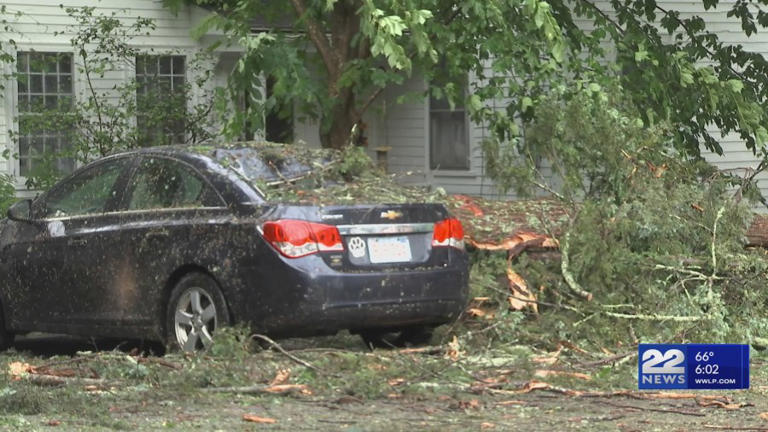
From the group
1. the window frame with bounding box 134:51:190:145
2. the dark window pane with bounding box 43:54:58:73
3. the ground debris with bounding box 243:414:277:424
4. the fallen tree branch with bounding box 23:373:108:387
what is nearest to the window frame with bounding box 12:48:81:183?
the dark window pane with bounding box 43:54:58:73

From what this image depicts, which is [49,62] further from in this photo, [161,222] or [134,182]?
[161,222]

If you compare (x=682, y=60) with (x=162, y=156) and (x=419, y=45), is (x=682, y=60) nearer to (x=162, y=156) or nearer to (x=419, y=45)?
(x=419, y=45)

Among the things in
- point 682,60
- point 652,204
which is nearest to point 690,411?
point 652,204

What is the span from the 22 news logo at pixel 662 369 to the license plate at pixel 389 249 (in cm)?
172

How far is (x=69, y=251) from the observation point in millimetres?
10719

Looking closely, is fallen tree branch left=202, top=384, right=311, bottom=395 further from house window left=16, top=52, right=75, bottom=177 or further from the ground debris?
house window left=16, top=52, right=75, bottom=177

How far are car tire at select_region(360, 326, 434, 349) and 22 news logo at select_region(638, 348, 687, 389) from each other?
1721 mm

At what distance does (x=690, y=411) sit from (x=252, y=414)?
2.32 metres

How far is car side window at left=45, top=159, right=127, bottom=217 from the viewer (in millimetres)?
10766

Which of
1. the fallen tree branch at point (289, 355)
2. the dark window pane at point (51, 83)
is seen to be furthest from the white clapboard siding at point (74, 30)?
the fallen tree branch at point (289, 355)

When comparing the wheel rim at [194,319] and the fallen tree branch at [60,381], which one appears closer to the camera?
the fallen tree branch at [60,381]

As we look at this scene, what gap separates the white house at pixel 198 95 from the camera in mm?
19188

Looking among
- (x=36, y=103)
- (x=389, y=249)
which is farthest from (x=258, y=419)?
(x=36, y=103)

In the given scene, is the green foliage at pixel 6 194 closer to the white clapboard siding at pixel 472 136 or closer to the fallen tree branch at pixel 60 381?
the white clapboard siding at pixel 472 136
